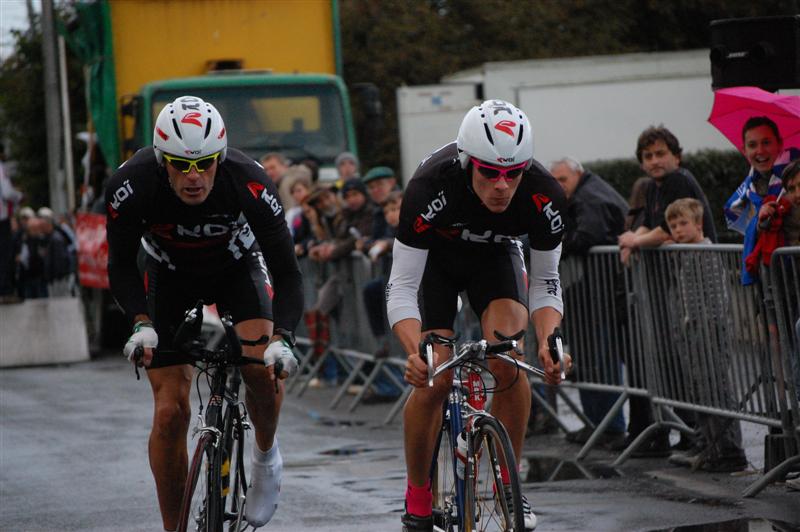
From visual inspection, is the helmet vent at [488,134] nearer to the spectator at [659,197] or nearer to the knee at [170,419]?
the knee at [170,419]

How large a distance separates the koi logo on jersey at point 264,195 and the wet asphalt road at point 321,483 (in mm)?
1967

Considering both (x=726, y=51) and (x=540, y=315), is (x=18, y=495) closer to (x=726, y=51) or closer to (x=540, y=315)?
(x=540, y=315)

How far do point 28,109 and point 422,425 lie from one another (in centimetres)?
3623

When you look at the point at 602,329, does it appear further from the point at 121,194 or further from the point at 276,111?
the point at 276,111

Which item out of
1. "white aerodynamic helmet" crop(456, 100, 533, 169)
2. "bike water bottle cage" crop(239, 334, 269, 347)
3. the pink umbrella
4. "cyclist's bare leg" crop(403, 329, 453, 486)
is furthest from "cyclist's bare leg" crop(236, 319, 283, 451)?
the pink umbrella

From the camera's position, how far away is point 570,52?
3688cm

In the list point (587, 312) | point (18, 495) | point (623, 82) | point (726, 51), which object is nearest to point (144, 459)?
point (18, 495)

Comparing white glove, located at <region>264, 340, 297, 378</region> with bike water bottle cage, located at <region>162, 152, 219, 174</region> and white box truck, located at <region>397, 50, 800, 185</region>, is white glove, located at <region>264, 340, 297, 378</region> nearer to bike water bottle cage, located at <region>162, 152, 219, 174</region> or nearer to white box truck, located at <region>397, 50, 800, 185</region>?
bike water bottle cage, located at <region>162, 152, 219, 174</region>

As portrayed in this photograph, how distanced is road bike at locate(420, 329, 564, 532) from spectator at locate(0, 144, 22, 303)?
13.2 meters

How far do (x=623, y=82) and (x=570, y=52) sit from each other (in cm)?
1074

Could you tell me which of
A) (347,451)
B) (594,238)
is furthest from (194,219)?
(347,451)

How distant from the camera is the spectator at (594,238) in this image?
34.9 ft

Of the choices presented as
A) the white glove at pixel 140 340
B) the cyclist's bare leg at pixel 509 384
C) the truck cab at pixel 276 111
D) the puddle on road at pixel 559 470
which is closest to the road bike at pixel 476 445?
the cyclist's bare leg at pixel 509 384

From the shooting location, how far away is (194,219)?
694 centimetres
